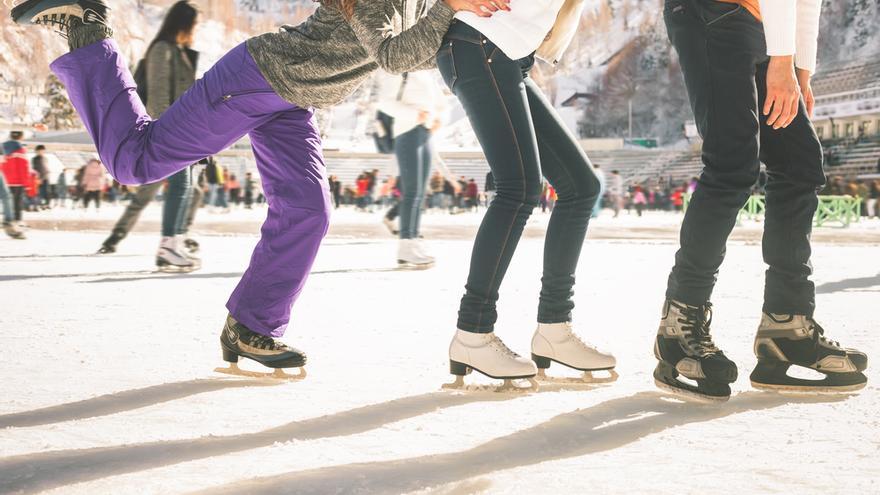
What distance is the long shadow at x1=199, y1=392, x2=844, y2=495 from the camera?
1181mm

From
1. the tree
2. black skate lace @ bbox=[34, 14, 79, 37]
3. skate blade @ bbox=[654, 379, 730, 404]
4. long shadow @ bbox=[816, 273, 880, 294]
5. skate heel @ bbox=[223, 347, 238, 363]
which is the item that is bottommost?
skate heel @ bbox=[223, 347, 238, 363]

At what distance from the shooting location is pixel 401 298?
3.38 m

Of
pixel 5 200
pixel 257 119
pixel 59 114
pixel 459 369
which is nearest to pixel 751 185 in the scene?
pixel 459 369

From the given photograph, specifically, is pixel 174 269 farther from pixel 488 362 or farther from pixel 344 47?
pixel 488 362

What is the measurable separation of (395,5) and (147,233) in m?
6.54

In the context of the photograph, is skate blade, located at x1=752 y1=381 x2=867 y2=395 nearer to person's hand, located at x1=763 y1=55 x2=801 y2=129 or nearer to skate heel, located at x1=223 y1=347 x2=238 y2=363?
person's hand, located at x1=763 y1=55 x2=801 y2=129

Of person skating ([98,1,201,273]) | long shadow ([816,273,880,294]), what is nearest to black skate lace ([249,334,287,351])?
person skating ([98,1,201,273])

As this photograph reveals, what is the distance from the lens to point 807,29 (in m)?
1.93

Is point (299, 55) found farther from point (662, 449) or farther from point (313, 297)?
point (313, 297)

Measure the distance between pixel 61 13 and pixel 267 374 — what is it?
0.96 metres

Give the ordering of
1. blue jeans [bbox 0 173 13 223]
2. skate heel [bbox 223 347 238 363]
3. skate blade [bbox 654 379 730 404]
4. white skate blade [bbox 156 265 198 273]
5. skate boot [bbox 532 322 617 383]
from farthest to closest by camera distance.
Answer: blue jeans [bbox 0 173 13 223] < white skate blade [bbox 156 265 198 273] < skate heel [bbox 223 347 238 363] < skate boot [bbox 532 322 617 383] < skate blade [bbox 654 379 730 404]

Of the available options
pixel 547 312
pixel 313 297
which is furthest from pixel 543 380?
pixel 313 297

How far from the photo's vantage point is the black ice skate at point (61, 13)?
1.95 m

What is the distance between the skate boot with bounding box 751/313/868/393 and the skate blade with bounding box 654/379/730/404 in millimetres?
196
